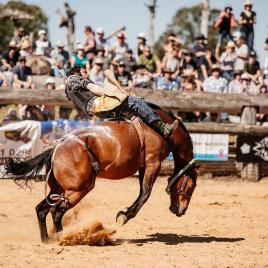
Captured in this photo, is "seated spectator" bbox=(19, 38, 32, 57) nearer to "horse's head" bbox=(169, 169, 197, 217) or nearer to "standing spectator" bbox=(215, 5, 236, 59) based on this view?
"standing spectator" bbox=(215, 5, 236, 59)

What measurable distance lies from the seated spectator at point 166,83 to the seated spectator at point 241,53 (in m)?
1.95

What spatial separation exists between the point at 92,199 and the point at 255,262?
4735 mm

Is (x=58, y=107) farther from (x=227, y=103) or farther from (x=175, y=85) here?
(x=227, y=103)

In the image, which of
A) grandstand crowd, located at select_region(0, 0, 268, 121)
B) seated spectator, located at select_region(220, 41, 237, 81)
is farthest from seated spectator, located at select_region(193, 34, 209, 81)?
seated spectator, located at select_region(220, 41, 237, 81)

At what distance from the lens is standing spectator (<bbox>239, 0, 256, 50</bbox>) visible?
647 inches

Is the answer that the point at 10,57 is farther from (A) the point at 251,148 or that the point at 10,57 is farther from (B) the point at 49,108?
(A) the point at 251,148

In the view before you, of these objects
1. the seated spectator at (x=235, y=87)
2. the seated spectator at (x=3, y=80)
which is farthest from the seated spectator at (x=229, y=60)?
the seated spectator at (x=3, y=80)

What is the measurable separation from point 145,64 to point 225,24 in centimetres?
298

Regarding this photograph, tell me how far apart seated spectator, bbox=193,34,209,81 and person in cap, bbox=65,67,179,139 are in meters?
7.38

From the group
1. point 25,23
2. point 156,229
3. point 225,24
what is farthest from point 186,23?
point 156,229

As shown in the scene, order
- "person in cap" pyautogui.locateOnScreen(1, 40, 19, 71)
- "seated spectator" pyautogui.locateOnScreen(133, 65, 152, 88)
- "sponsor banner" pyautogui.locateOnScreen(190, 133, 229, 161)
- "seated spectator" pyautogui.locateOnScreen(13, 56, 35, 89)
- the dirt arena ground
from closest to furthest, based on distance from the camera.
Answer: the dirt arena ground, "sponsor banner" pyautogui.locateOnScreen(190, 133, 229, 161), "seated spectator" pyautogui.locateOnScreen(13, 56, 35, 89), "person in cap" pyautogui.locateOnScreen(1, 40, 19, 71), "seated spectator" pyautogui.locateOnScreen(133, 65, 152, 88)

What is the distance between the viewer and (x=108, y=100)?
7.88 meters

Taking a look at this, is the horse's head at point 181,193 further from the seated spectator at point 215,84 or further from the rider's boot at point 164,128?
the seated spectator at point 215,84

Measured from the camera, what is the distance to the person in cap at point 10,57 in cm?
1420
